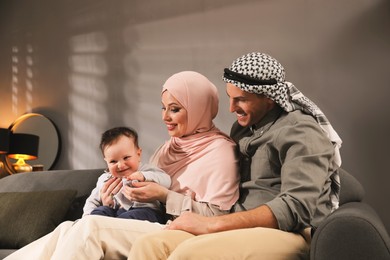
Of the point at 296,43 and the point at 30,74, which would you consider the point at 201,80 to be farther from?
the point at 30,74

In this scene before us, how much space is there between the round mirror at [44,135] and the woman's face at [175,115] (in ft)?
7.79

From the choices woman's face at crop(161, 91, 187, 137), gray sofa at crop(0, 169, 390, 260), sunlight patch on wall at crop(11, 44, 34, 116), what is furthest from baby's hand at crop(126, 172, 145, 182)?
sunlight patch on wall at crop(11, 44, 34, 116)

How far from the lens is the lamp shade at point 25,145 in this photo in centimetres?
450

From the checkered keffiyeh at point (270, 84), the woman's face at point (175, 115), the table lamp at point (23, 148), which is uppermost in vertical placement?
the checkered keffiyeh at point (270, 84)

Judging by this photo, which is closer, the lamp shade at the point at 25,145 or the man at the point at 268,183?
the man at the point at 268,183

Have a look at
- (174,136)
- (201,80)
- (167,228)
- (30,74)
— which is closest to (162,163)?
(174,136)

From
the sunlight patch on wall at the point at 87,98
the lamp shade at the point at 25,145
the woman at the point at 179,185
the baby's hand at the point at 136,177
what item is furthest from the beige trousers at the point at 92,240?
the lamp shade at the point at 25,145

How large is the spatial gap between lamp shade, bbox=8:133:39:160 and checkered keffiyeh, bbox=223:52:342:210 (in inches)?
108

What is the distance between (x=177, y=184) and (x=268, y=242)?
2.23ft

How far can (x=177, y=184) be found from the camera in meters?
2.31

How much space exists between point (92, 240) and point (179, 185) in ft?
1.94

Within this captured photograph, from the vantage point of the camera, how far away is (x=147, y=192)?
2.16 meters

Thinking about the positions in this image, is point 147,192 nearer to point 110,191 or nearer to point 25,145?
point 110,191

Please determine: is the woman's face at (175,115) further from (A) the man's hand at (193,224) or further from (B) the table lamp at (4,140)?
(B) the table lamp at (4,140)
